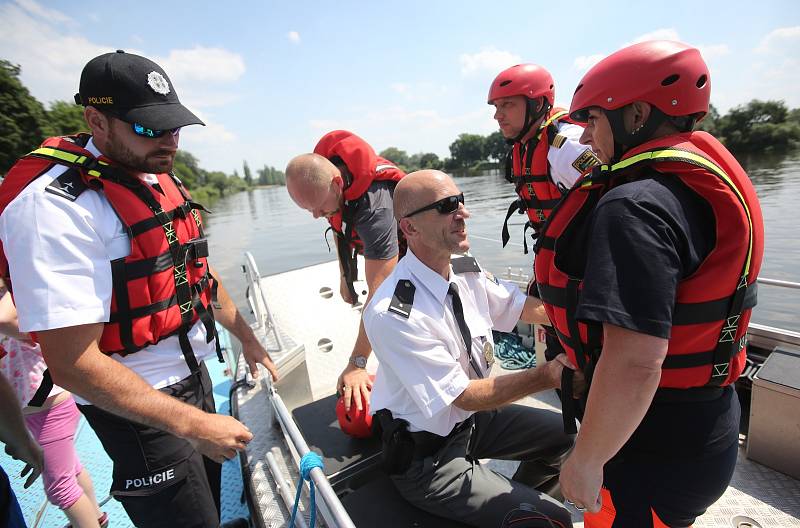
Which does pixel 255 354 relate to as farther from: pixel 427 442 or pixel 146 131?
pixel 146 131

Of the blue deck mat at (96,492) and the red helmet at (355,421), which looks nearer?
the red helmet at (355,421)

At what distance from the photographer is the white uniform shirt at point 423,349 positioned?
1511 mm

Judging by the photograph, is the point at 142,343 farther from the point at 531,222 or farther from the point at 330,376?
the point at 531,222

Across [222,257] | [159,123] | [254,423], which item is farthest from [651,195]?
[222,257]

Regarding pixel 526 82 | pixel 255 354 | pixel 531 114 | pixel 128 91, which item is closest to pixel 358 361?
pixel 255 354

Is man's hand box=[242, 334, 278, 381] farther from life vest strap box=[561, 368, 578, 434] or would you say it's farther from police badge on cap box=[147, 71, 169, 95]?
life vest strap box=[561, 368, 578, 434]

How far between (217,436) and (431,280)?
3.30 feet

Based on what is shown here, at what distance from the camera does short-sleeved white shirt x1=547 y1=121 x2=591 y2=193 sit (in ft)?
8.24

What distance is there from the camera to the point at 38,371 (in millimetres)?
2084

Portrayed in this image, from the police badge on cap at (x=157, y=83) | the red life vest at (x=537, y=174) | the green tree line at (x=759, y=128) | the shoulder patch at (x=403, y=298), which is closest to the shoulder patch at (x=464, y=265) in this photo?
the shoulder patch at (x=403, y=298)

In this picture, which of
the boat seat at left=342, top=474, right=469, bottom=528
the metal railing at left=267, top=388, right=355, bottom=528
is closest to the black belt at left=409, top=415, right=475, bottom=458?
the boat seat at left=342, top=474, right=469, bottom=528

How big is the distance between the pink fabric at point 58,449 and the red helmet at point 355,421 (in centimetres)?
149

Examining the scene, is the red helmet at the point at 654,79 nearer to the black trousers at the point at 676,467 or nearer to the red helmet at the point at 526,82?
the black trousers at the point at 676,467

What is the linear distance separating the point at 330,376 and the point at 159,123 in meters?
2.83
